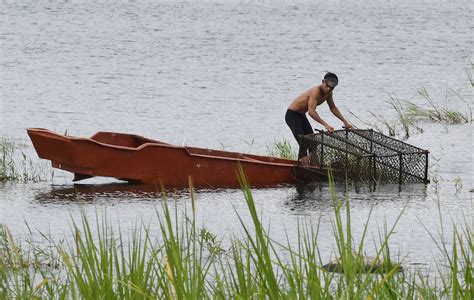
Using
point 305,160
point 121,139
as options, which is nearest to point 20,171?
point 121,139

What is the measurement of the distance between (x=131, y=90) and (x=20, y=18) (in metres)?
41.0

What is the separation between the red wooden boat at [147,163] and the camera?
17844 millimetres

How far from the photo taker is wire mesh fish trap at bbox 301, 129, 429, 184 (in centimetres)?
1841

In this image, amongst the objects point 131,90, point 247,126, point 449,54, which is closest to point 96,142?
point 247,126

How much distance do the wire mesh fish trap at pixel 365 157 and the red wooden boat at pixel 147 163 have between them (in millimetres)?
570

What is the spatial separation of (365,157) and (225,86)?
25585mm

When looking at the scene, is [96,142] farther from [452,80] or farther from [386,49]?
[386,49]

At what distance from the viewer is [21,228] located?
49.2ft

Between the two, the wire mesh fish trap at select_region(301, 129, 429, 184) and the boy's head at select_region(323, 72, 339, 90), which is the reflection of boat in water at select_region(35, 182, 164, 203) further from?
the boy's head at select_region(323, 72, 339, 90)

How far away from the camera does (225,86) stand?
4400cm

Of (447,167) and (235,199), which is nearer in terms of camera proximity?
(235,199)

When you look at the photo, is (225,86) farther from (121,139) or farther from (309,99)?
(121,139)

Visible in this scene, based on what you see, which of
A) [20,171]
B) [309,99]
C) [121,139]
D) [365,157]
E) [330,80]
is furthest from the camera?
[20,171]

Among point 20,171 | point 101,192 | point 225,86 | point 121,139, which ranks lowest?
point 101,192
